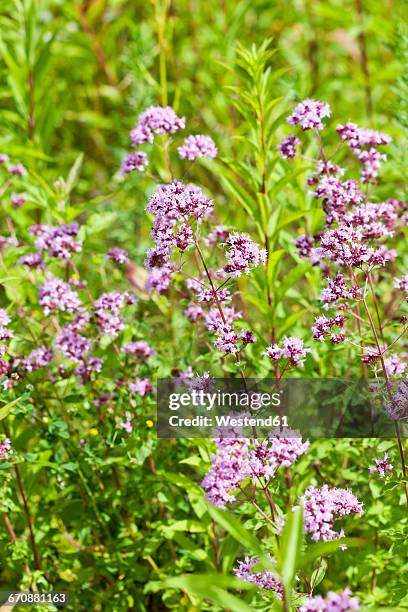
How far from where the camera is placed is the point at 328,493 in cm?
197

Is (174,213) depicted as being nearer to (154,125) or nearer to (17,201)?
(154,125)

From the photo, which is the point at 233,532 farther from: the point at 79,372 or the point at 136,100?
the point at 136,100

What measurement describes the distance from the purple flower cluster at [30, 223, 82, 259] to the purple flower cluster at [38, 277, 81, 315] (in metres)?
0.13

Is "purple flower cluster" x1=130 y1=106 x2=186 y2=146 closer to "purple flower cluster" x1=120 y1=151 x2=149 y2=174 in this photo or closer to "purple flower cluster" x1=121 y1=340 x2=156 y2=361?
"purple flower cluster" x1=120 y1=151 x2=149 y2=174

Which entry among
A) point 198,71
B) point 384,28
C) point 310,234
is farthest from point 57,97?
point 310,234

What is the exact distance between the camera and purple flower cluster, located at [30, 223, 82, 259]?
2.85 meters

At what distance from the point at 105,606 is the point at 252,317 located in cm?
172

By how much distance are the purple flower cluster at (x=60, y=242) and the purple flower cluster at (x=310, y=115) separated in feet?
3.21

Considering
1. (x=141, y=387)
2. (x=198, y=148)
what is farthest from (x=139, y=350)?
(x=198, y=148)

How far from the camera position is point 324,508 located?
1.92 metres

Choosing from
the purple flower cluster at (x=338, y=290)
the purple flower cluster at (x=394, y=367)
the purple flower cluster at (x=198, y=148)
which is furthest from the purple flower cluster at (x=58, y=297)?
the purple flower cluster at (x=394, y=367)

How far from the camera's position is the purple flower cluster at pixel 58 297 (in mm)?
2750

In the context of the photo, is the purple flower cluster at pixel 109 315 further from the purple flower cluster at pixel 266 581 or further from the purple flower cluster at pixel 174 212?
the purple flower cluster at pixel 266 581

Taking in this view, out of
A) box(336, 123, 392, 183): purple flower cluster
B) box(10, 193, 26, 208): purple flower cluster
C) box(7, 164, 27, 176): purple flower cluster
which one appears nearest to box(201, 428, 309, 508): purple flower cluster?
box(336, 123, 392, 183): purple flower cluster
